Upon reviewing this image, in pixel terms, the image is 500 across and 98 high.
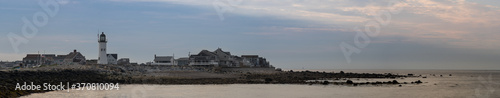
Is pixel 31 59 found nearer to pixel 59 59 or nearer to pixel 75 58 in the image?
pixel 59 59

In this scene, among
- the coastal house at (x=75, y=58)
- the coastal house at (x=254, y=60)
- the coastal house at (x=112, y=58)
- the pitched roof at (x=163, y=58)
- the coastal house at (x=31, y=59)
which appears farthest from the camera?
the coastal house at (x=254, y=60)

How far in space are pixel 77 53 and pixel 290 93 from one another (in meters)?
68.1

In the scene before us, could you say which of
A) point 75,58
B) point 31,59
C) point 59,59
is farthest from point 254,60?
point 31,59

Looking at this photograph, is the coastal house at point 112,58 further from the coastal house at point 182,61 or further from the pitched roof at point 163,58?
the coastal house at point 182,61

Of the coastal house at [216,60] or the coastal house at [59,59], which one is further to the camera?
the coastal house at [59,59]

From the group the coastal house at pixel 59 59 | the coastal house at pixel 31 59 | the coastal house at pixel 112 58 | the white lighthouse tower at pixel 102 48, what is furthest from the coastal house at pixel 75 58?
the white lighthouse tower at pixel 102 48

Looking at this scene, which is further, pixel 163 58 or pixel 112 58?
pixel 163 58

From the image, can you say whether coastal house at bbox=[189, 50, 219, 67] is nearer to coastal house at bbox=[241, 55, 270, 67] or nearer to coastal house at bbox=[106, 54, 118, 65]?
coastal house at bbox=[241, 55, 270, 67]

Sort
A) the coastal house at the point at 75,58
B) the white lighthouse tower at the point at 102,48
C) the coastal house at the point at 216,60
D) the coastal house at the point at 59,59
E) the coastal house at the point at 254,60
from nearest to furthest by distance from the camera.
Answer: the white lighthouse tower at the point at 102,48
the coastal house at the point at 216,60
the coastal house at the point at 75,58
the coastal house at the point at 59,59
the coastal house at the point at 254,60

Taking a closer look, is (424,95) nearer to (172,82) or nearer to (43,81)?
(172,82)

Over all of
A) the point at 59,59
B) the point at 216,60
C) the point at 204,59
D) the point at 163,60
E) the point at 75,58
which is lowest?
the point at 216,60

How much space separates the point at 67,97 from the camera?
30922 millimetres

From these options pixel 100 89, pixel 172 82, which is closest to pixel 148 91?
pixel 100 89

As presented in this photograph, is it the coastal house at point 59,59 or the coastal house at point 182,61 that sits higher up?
the coastal house at point 59,59
